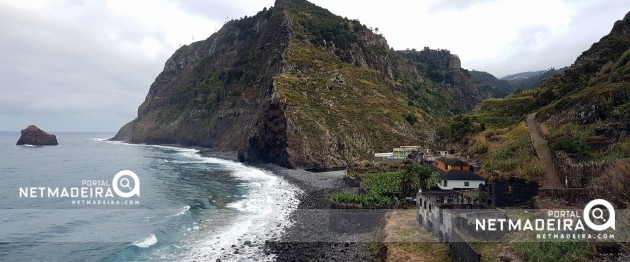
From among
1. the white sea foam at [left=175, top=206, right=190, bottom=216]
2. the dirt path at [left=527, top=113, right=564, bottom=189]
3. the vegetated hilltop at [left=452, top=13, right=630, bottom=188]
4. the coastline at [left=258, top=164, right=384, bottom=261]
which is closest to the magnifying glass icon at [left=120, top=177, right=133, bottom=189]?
the white sea foam at [left=175, top=206, right=190, bottom=216]

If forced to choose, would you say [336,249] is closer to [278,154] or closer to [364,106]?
[278,154]

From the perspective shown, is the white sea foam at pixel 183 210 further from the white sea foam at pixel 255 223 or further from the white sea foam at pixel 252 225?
the white sea foam at pixel 255 223

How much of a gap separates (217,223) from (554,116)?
45977 millimetres

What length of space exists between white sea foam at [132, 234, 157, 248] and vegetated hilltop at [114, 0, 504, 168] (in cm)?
5110

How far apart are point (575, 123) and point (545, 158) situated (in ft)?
33.8

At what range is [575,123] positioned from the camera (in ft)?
168

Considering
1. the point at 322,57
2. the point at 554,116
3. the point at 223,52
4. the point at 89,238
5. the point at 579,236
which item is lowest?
the point at 89,238

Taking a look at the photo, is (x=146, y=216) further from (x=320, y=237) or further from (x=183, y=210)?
(x=320, y=237)

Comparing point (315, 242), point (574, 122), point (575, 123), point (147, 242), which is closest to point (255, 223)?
point (315, 242)

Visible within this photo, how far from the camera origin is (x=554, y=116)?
5791cm

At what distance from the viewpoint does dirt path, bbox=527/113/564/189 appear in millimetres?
37688

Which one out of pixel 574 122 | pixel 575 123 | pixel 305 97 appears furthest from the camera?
pixel 305 97

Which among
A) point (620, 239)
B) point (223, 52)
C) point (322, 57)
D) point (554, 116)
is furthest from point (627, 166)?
point (223, 52)

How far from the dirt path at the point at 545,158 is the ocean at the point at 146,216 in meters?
25.4
